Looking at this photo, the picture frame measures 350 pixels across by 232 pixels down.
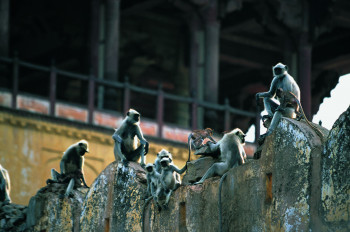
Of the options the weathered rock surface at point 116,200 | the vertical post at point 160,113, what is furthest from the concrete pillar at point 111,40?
the weathered rock surface at point 116,200

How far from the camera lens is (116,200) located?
2127 cm

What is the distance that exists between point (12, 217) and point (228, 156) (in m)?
6.77

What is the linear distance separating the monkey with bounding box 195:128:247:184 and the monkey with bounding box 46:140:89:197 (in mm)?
4141

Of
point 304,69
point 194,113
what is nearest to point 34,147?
point 194,113

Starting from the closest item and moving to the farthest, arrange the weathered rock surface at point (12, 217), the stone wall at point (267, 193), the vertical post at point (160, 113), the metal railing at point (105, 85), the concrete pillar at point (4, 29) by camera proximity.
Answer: the stone wall at point (267, 193)
the weathered rock surface at point (12, 217)
the metal railing at point (105, 85)
the concrete pillar at point (4, 29)
the vertical post at point (160, 113)

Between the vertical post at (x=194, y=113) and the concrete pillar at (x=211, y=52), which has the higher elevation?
the concrete pillar at (x=211, y=52)

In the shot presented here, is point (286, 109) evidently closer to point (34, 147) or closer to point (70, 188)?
point (70, 188)

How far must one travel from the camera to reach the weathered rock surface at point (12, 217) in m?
24.5

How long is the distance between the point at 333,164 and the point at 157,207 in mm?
4509

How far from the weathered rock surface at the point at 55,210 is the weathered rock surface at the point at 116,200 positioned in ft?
2.06

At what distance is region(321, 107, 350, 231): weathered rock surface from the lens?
15.8 m

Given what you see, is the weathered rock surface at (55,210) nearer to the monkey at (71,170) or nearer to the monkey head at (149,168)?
the monkey at (71,170)

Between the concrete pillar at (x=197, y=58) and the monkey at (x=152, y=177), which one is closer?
the monkey at (x=152, y=177)

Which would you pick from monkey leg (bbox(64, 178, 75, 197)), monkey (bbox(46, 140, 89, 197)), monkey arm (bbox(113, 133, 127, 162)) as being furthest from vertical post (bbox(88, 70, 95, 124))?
monkey arm (bbox(113, 133, 127, 162))
